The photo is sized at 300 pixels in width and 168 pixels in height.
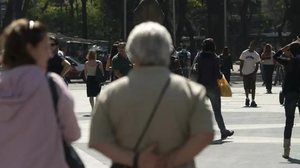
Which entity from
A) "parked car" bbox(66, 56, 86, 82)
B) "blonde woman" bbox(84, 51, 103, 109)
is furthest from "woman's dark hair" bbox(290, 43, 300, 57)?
"parked car" bbox(66, 56, 86, 82)

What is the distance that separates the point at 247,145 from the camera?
1365 centimetres

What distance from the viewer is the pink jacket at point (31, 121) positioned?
484 cm

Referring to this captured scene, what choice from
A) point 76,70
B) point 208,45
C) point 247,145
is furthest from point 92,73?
point 76,70

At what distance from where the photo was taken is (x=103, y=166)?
11195mm

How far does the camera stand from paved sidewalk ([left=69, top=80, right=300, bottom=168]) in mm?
11586

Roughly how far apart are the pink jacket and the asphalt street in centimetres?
631

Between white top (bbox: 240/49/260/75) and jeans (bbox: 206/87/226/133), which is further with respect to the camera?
white top (bbox: 240/49/260/75)

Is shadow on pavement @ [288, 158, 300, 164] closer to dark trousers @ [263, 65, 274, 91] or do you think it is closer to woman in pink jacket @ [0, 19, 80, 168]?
woman in pink jacket @ [0, 19, 80, 168]

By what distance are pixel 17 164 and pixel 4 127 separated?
0.22 metres

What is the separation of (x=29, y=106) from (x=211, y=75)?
1006 cm

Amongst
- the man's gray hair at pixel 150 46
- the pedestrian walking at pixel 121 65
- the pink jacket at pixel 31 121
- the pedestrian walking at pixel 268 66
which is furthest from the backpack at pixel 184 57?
the man's gray hair at pixel 150 46

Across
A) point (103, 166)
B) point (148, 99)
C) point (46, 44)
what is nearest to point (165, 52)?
point (148, 99)

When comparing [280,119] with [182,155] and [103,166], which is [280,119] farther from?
[182,155]

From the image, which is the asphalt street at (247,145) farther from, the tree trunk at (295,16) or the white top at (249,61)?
the tree trunk at (295,16)
